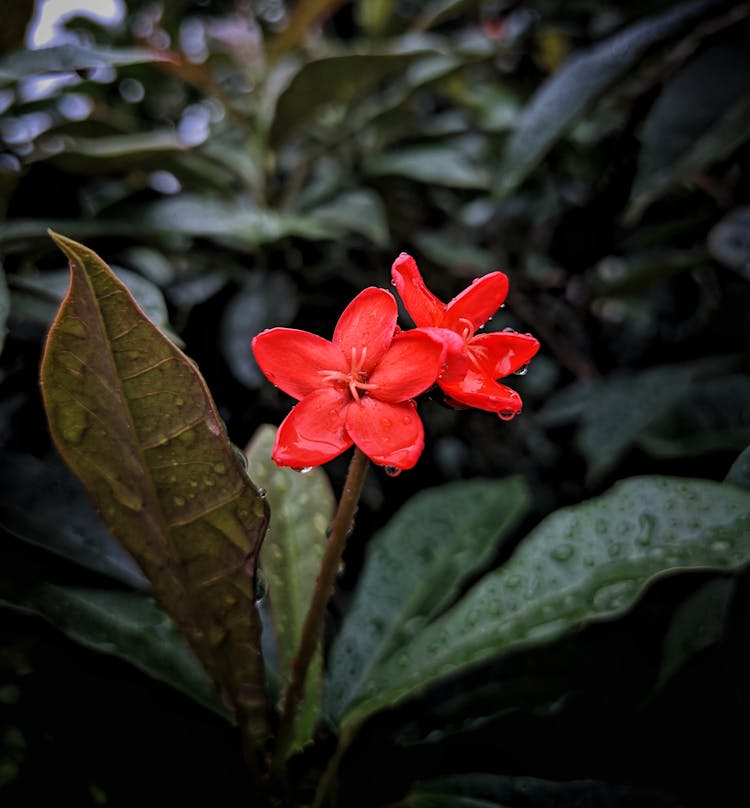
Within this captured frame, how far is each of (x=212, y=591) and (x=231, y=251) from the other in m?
0.77

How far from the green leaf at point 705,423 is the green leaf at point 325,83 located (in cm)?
65

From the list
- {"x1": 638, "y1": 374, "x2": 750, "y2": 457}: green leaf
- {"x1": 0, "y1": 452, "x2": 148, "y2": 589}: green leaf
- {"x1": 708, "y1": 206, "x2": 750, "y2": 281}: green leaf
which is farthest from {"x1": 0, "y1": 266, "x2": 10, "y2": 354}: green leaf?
{"x1": 708, "y1": 206, "x2": 750, "y2": 281}: green leaf

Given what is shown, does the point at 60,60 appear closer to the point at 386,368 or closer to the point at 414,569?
the point at 386,368

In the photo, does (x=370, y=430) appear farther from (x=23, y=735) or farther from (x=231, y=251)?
(x=231, y=251)

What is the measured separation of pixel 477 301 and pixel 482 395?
0.09 m

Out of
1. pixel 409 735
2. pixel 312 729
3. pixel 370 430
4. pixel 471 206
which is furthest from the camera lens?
pixel 471 206

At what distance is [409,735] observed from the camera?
766 mm

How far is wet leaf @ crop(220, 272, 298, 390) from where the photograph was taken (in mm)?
1007

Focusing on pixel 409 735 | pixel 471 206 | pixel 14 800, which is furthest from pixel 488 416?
pixel 14 800

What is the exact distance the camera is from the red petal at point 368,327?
0.54m

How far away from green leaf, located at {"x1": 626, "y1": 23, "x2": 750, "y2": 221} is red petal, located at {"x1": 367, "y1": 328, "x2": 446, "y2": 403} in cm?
52

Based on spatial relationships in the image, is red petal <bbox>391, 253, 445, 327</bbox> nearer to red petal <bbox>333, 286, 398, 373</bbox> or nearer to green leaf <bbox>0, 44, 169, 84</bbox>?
red petal <bbox>333, 286, 398, 373</bbox>

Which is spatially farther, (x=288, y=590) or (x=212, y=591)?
(x=288, y=590)

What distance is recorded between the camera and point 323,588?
21.0 inches
